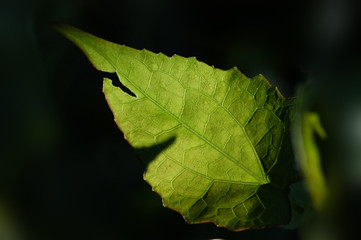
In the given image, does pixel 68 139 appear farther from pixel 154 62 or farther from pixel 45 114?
pixel 154 62

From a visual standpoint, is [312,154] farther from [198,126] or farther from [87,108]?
[87,108]

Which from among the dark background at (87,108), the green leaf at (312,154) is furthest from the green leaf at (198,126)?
the dark background at (87,108)

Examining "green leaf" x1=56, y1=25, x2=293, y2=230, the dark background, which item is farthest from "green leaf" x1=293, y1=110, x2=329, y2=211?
the dark background

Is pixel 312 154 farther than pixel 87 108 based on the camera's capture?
No

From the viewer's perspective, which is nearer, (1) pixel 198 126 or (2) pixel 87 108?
(1) pixel 198 126

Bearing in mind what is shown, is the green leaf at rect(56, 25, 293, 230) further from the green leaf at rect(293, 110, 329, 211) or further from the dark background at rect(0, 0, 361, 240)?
the dark background at rect(0, 0, 361, 240)

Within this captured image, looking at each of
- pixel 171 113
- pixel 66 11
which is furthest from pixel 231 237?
pixel 66 11

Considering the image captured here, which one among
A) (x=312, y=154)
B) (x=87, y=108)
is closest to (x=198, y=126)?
(x=312, y=154)
